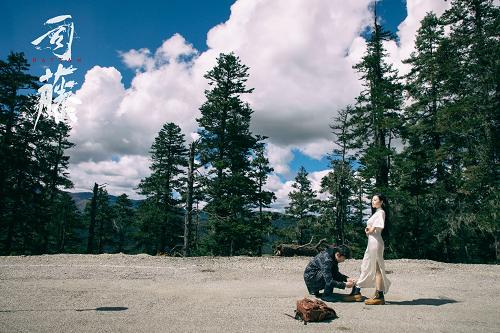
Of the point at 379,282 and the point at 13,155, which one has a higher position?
the point at 13,155

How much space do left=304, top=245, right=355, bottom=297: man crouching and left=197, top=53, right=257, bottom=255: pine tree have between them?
13.5 metres

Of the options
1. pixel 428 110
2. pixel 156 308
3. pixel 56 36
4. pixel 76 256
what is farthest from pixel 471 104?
pixel 76 256

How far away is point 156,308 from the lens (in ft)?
20.7

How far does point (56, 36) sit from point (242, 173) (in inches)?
600

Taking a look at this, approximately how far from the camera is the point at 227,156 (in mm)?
24109

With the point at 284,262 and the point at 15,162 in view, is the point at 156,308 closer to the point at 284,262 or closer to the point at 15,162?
the point at 284,262

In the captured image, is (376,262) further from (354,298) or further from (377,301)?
(354,298)

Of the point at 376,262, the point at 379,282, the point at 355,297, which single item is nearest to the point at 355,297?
the point at 355,297

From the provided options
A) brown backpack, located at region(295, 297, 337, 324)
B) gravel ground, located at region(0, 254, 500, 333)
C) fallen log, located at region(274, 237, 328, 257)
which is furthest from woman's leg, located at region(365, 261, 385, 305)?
fallen log, located at region(274, 237, 328, 257)

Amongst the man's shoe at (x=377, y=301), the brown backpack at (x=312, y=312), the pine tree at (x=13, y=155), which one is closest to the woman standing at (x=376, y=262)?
the man's shoe at (x=377, y=301)

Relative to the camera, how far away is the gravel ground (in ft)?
17.1

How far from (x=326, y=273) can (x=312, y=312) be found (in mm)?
1511

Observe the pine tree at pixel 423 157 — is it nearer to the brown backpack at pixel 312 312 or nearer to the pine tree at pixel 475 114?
the pine tree at pixel 475 114

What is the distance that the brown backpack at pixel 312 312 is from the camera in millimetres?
5382
